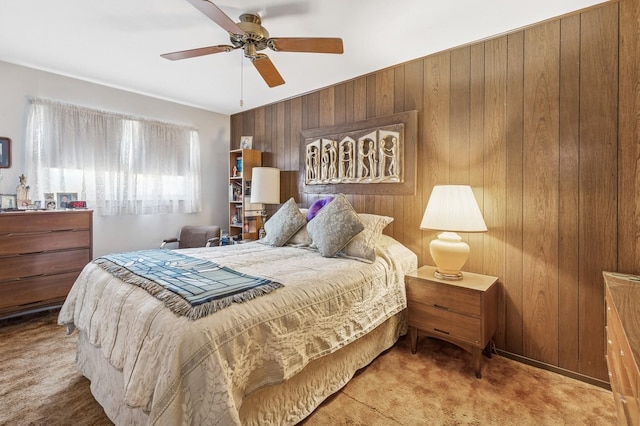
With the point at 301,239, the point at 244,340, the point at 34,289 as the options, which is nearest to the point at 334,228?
the point at 301,239

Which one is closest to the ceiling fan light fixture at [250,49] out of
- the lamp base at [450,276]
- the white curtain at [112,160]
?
the lamp base at [450,276]

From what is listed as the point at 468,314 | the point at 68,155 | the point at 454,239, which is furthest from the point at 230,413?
the point at 68,155

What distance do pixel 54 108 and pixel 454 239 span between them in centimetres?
418

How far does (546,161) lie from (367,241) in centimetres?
144

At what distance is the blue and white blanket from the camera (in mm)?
1354

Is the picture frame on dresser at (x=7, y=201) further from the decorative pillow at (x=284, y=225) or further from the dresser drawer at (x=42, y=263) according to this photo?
the decorative pillow at (x=284, y=225)

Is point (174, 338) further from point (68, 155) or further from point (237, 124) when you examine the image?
point (237, 124)

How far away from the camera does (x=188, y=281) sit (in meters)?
1.64

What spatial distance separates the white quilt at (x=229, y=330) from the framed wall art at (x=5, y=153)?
1.93m

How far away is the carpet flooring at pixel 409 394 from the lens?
1679 millimetres

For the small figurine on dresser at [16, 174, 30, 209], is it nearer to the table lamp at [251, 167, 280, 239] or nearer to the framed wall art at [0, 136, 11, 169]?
the framed wall art at [0, 136, 11, 169]

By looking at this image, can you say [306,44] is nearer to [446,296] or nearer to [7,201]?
[446,296]

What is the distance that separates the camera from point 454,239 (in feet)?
7.56

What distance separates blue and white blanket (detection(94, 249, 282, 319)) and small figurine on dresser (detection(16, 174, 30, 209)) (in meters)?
1.58
